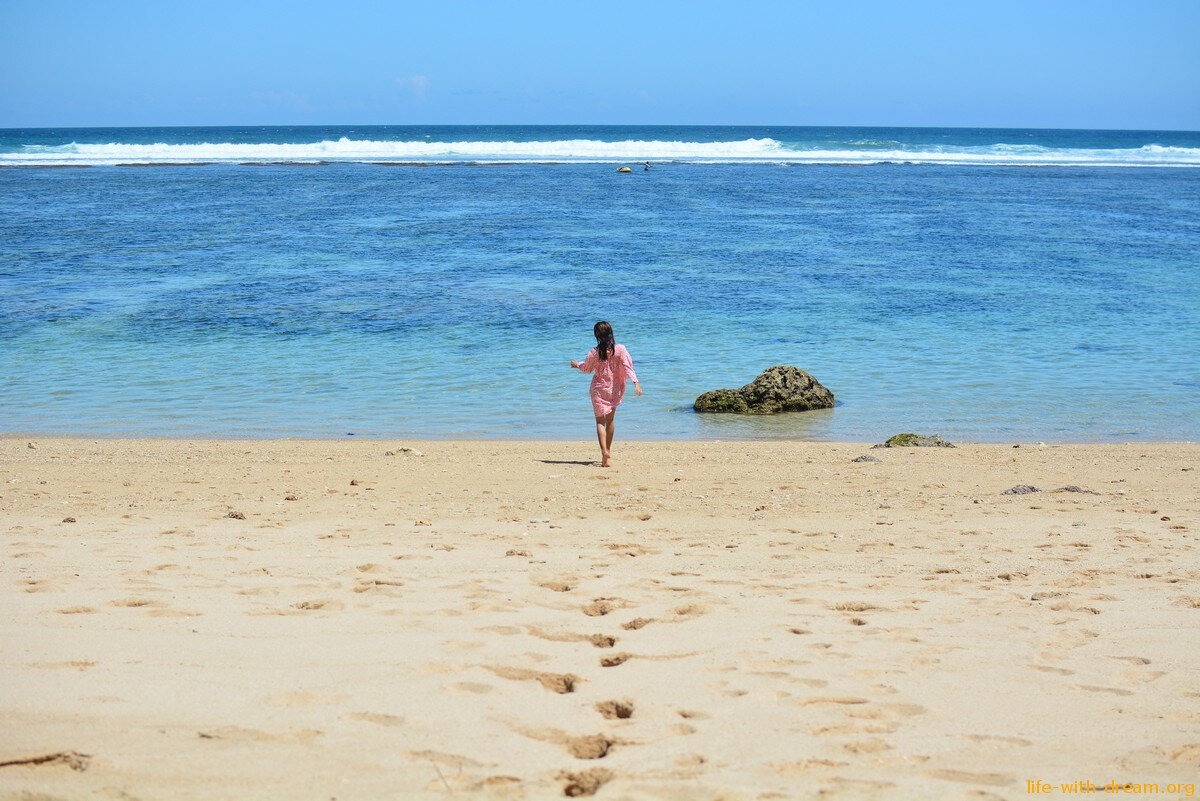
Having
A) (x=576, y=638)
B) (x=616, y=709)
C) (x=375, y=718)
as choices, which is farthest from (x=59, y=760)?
(x=576, y=638)

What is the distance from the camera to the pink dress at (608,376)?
934 centimetres

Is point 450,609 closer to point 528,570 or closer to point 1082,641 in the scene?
point 528,570

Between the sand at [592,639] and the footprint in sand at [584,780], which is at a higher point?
the footprint in sand at [584,780]

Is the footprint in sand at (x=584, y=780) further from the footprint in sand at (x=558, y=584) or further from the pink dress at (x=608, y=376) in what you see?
the pink dress at (x=608, y=376)

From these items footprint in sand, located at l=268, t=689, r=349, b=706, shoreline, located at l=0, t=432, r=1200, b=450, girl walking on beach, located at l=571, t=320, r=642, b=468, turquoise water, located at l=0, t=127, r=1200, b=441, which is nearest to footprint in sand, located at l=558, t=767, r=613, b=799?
footprint in sand, located at l=268, t=689, r=349, b=706

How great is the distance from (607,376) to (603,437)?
2.01ft

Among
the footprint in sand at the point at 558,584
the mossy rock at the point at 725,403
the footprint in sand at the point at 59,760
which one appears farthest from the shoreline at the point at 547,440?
the footprint in sand at the point at 59,760

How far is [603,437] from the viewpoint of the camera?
30.1ft

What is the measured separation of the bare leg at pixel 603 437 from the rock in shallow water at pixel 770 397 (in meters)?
2.66

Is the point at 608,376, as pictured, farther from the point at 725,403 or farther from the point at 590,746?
the point at 590,746

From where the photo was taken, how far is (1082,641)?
14.8 feet

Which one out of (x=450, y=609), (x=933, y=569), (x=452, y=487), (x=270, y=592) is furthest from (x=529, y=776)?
Answer: (x=452, y=487)

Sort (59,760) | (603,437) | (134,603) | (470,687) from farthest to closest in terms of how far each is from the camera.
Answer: (603,437)
(134,603)
(470,687)
(59,760)

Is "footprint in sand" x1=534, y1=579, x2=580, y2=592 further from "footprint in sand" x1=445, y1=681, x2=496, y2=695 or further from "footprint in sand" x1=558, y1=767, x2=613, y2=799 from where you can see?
"footprint in sand" x1=558, y1=767, x2=613, y2=799
